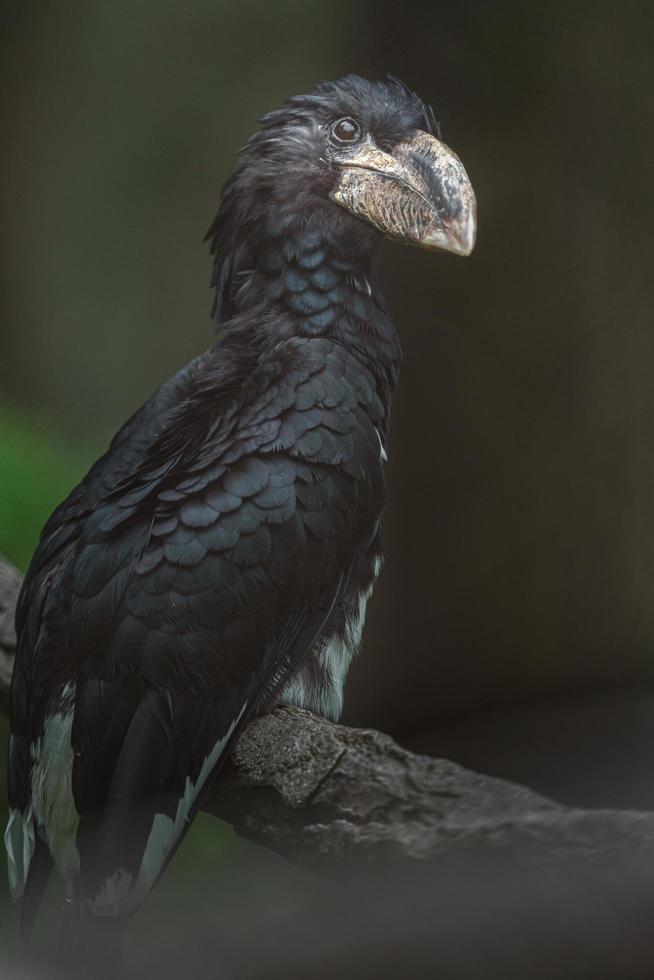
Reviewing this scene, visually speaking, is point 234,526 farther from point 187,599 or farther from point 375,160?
point 375,160

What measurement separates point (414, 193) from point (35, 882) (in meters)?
0.90

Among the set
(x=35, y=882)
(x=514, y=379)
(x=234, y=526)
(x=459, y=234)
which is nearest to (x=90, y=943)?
(x=35, y=882)

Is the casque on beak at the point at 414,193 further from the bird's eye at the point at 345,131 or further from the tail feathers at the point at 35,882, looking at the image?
the tail feathers at the point at 35,882

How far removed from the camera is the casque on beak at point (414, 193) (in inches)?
47.7

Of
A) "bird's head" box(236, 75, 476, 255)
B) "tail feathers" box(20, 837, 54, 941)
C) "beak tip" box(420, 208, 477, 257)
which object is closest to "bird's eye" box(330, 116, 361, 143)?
"bird's head" box(236, 75, 476, 255)

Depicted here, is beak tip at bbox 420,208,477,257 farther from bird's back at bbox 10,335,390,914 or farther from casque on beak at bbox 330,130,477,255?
bird's back at bbox 10,335,390,914

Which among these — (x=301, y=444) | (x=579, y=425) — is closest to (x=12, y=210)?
(x=301, y=444)

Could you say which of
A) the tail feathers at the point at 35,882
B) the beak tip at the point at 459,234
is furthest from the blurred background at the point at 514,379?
the tail feathers at the point at 35,882

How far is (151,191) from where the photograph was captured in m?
1.36

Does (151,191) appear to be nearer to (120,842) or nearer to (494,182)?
(494,182)

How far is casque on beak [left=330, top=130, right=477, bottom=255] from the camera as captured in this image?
1212mm

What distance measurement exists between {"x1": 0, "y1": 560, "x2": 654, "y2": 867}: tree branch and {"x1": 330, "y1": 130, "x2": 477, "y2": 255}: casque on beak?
21.8 inches

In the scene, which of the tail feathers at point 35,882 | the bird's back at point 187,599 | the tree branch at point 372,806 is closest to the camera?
the tree branch at point 372,806

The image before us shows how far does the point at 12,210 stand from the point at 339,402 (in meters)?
0.53
